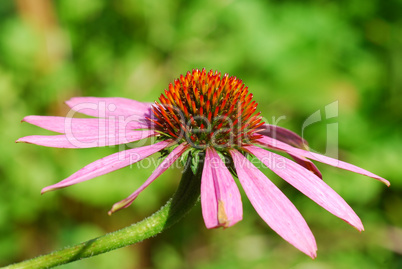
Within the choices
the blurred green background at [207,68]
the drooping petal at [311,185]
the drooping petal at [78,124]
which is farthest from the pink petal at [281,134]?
the blurred green background at [207,68]

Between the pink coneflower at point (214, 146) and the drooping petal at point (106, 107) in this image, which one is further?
the drooping petal at point (106, 107)

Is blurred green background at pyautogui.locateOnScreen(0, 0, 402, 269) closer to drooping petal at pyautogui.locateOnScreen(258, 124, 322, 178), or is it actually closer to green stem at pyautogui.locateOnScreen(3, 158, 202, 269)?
drooping petal at pyautogui.locateOnScreen(258, 124, 322, 178)

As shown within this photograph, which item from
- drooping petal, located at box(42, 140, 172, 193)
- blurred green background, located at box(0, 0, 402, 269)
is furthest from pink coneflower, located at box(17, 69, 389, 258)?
blurred green background, located at box(0, 0, 402, 269)

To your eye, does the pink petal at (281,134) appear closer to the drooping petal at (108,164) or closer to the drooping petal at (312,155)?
the drooping petal at (312,155)

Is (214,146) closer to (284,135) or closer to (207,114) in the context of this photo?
(207,114)

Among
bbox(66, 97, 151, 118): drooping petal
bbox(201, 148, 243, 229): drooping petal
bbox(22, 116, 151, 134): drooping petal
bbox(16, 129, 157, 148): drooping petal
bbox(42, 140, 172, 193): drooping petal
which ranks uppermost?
bbox(66, 97, 151, 118): drooping petal

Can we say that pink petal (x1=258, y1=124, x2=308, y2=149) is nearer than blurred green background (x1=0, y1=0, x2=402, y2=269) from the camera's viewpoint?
Yes

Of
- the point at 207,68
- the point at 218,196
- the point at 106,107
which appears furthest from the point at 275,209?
the point at 207,68
